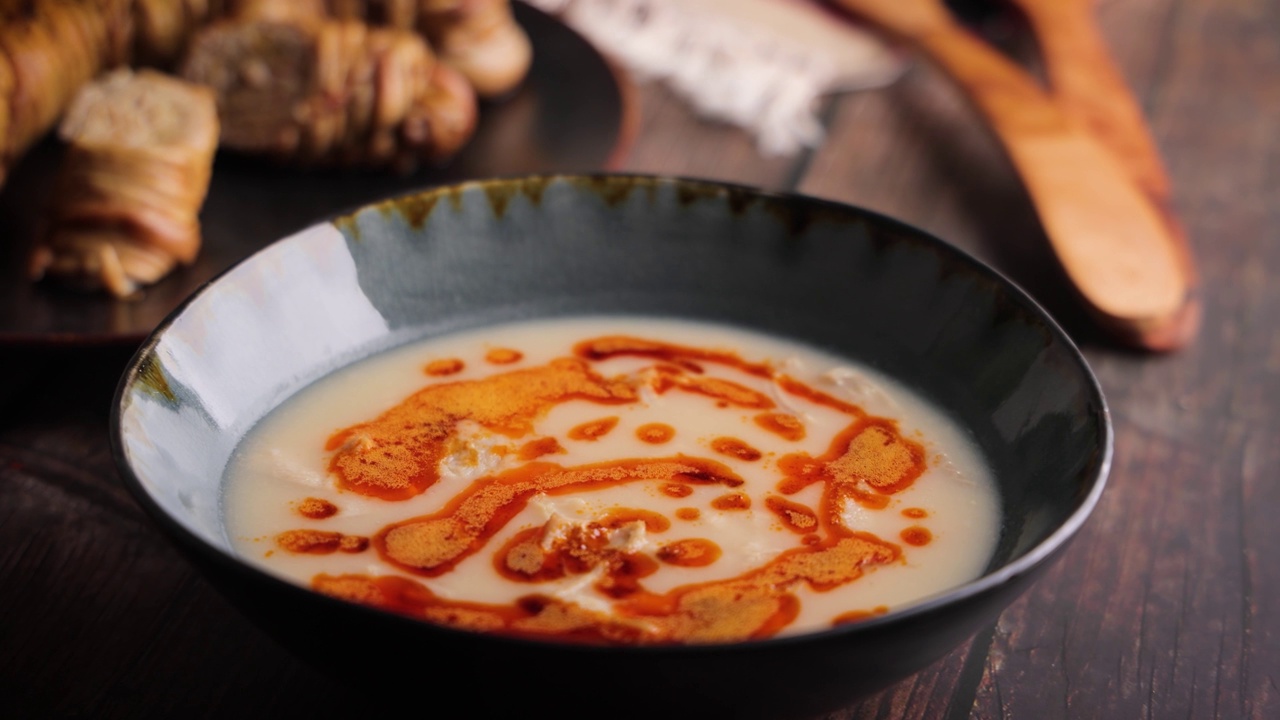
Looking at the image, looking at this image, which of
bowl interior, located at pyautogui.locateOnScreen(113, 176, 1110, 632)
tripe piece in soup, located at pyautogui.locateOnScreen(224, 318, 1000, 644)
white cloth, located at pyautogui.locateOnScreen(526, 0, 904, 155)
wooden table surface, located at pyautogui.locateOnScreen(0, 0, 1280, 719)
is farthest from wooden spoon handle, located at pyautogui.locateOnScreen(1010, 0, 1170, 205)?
tripe piece in soup, located at pyautogui.locateOnScreen(224, 318, 1000, 644)

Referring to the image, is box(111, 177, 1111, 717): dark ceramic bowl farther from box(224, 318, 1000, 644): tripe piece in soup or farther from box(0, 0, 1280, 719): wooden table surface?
box(0, 0, 1280, 719): wooden table surface

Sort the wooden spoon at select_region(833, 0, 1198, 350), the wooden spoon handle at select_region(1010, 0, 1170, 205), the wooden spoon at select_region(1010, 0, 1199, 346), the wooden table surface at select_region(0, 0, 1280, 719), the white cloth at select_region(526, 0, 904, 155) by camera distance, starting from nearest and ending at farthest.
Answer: the wooden table surface at select_region(0, 0, 1280, 719), the wooden spoon at select_region(833, 0, 1198, 350), the wooden spoon at select_region(1010, 0, 1199, 346), the wooden spoon handle at select_region(1010, 0, 1170, 205), the white cloth at select_region(526, 0, 904, 155)

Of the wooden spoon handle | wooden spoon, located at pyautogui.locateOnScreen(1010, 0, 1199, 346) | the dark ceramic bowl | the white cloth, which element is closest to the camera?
the dark ceramic bowl

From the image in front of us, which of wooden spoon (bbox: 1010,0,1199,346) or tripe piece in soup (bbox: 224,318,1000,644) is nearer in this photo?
tripe piece in soup (bbox: 224,318,1000,644)

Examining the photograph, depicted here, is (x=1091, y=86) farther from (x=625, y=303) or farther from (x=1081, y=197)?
(x=625, y=303)

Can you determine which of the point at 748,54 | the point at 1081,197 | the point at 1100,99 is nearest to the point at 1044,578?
the point at 1081,197

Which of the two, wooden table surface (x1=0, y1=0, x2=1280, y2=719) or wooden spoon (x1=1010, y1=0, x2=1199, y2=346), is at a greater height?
wooden spoon (x1=1010, y1=0, x2=1199, y2=346)

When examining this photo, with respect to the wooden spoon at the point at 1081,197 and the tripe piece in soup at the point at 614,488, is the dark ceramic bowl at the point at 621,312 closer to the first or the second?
the tripe piece in soup at the point at 614,488

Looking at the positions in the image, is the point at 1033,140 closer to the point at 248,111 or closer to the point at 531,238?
the point at 531,238
